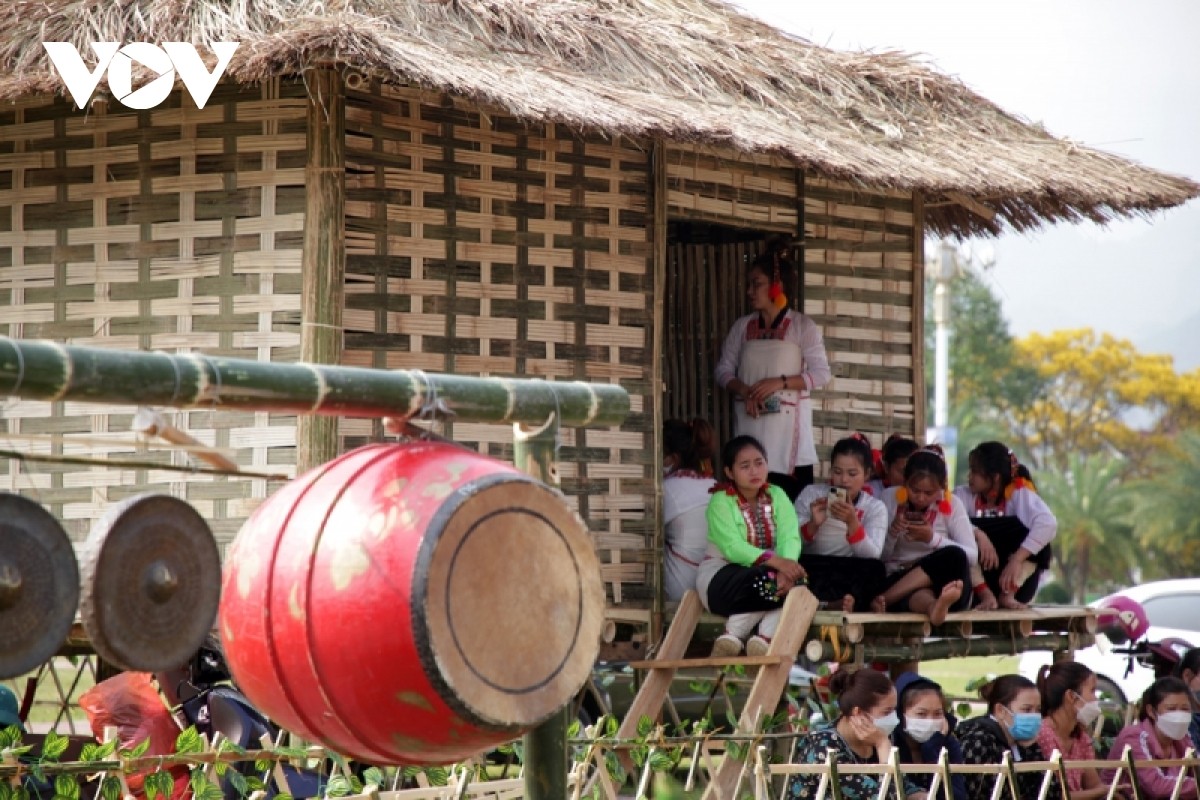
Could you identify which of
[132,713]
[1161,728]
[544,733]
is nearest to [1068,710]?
[1161,728]

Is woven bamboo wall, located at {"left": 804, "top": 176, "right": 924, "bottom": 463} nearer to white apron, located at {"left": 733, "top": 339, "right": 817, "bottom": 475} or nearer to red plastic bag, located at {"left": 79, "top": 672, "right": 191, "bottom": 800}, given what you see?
white apron, located at {"left": 733, "top": 339, "right": 817, "bottom": 475}

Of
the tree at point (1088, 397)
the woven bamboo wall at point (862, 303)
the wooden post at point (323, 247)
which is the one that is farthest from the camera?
the tree at point (1088, 397)

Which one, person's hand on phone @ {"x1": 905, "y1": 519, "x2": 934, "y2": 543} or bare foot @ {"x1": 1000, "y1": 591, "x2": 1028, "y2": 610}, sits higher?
person's hand on phone @ {"x1": 905, "y1": 519, "x2": 934, "y2": 543}

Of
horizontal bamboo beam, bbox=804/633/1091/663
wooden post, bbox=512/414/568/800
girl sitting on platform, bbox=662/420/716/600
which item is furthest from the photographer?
girl sitting on platform, bbox=662/420/716/600

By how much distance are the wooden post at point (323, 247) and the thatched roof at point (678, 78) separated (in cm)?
43

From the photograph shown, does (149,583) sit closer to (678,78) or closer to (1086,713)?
(678,78)

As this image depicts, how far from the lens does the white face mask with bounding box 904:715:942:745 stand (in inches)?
268

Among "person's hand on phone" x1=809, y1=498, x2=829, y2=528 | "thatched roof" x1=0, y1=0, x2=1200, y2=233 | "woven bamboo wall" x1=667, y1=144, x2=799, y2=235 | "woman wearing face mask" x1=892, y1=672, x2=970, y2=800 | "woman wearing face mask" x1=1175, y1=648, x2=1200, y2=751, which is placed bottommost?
"woman wearing face mask" x1=1175, y1=648, x2=1200, y2=751

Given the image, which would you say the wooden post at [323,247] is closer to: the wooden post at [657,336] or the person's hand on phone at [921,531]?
the wooden post at [657,336]

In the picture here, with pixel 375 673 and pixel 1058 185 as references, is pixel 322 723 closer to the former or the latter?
pixel 375 673

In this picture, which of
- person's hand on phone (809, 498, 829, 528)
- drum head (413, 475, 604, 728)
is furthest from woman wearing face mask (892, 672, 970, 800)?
drum head (413, 475, 604, 728)

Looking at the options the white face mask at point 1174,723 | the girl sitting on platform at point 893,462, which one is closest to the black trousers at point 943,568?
the girl sitting on platform at point 893,462

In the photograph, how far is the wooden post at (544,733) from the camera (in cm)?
378

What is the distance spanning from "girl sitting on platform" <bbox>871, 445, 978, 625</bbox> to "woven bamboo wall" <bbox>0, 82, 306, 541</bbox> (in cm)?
321
